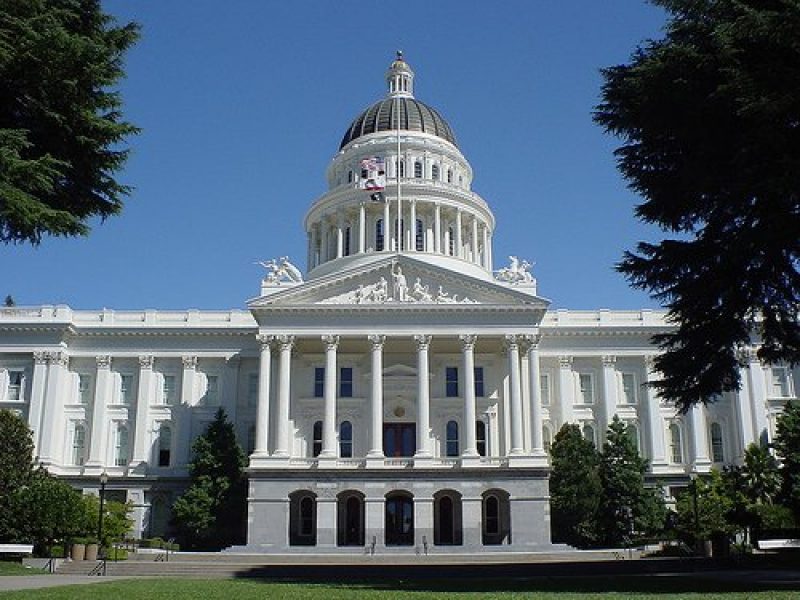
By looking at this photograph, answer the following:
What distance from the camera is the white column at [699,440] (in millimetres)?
62500

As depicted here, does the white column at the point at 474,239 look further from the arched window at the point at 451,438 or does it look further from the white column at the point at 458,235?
the arched window at the point at 451,438

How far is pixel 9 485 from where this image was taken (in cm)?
4884

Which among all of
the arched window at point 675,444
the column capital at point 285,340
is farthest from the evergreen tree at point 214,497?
the arched window at point 675,444

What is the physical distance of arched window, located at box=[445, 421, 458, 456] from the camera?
59.2 meters

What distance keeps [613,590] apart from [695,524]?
25564 mm

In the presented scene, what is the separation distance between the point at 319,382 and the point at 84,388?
738 inches

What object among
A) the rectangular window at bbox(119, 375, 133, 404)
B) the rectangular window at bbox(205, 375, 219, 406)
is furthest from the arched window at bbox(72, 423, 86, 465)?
the rectangular window at bbox(205, 375, 219, 406)

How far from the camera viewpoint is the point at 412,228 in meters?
72.8

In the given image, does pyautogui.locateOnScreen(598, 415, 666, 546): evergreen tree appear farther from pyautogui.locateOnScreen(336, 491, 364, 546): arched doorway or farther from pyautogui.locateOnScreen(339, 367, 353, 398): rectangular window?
pyautogui.locateOnScreen(339, 367, 353, 398): rectangular window

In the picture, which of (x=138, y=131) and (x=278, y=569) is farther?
(x=278, y=569)

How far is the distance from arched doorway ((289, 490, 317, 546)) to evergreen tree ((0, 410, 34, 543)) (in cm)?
1594

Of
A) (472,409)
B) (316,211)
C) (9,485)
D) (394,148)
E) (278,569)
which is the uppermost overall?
(394,148)

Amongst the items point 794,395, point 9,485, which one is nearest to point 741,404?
point 794,395

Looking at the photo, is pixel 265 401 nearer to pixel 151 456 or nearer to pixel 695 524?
pixel 151 456
